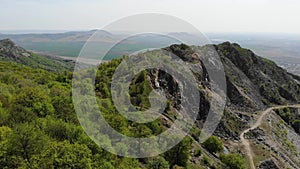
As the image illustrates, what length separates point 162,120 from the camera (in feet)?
189

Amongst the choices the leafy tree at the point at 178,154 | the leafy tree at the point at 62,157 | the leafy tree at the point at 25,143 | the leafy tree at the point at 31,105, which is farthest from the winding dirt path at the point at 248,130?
the leafy tree at the point at 25,143

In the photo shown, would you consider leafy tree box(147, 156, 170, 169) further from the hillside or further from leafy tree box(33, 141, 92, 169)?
leafy tree box(33, 141, 92, 169)

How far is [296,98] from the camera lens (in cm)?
11912

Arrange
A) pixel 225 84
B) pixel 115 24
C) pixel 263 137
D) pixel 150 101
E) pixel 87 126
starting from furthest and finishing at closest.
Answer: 1. pixel 225 84
2. pixel 263 137
3. pixel 150 101
4. pixel 87 126
5. pixel 115 24

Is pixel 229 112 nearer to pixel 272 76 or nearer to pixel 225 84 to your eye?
pixel 225 84

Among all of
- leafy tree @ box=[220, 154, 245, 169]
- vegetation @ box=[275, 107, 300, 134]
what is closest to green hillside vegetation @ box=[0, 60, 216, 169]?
leafy tree @ box=[220, 154, 245, 169]

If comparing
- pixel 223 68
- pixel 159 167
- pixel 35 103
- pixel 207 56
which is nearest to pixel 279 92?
pixel 223 68

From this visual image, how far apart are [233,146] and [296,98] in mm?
61194

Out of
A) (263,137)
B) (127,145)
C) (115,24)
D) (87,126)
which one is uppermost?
(115,24)

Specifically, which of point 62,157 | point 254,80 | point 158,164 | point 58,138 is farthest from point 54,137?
point 254,80

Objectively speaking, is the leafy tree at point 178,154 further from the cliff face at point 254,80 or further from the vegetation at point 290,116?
the vegetation at point 290,116

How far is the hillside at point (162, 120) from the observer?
2675cm

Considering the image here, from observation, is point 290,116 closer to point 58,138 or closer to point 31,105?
point 31,105

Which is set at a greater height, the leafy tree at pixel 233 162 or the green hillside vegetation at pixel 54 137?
the green hillside vegetation at pixel 54 137
